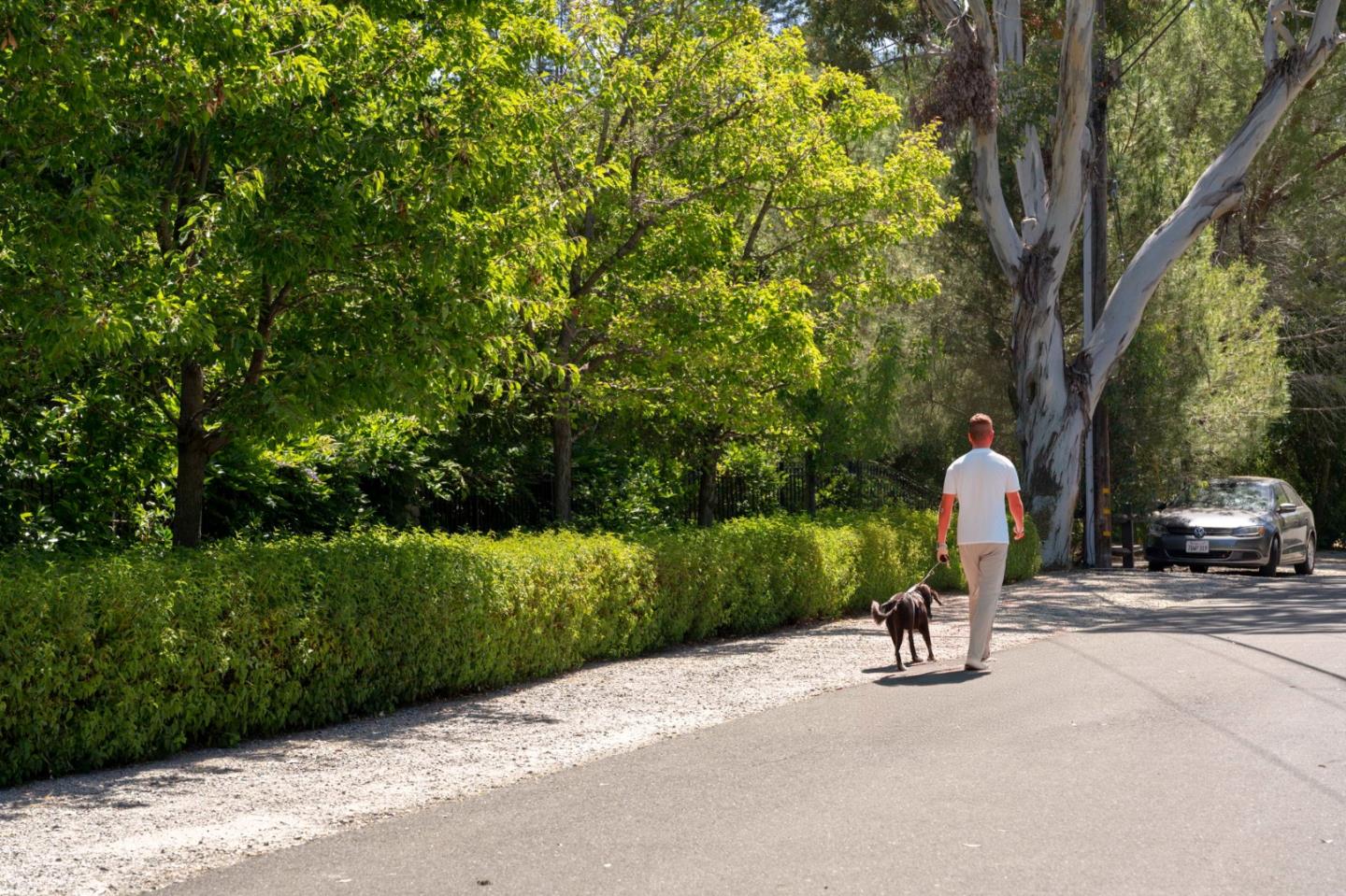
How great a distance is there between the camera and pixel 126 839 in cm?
613

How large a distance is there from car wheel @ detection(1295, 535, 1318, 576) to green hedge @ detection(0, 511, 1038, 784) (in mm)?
15199

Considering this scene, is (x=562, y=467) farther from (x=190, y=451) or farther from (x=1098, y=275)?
(x=1098, y=275)

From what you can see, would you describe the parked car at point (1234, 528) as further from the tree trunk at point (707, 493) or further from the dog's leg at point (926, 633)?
the dog's leg at point (926, 633)

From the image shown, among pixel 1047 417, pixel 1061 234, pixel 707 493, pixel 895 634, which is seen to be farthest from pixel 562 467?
pixel 1061 234

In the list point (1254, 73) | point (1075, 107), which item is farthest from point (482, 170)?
point (1254, 73)

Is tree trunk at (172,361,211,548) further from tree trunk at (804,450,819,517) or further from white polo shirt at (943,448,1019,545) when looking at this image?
tree trunk at (804,450,819,517)

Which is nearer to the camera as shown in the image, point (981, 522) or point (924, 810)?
point (924, 810)

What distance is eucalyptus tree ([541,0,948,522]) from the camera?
13.7m

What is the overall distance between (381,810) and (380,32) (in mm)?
5447

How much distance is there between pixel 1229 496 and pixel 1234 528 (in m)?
1.24

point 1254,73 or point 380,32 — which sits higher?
point 1254,73

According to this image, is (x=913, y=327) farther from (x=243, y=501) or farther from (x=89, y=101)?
(x=89, y=101)

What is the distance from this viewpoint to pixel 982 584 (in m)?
11.1

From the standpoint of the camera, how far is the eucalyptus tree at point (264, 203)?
798cm
